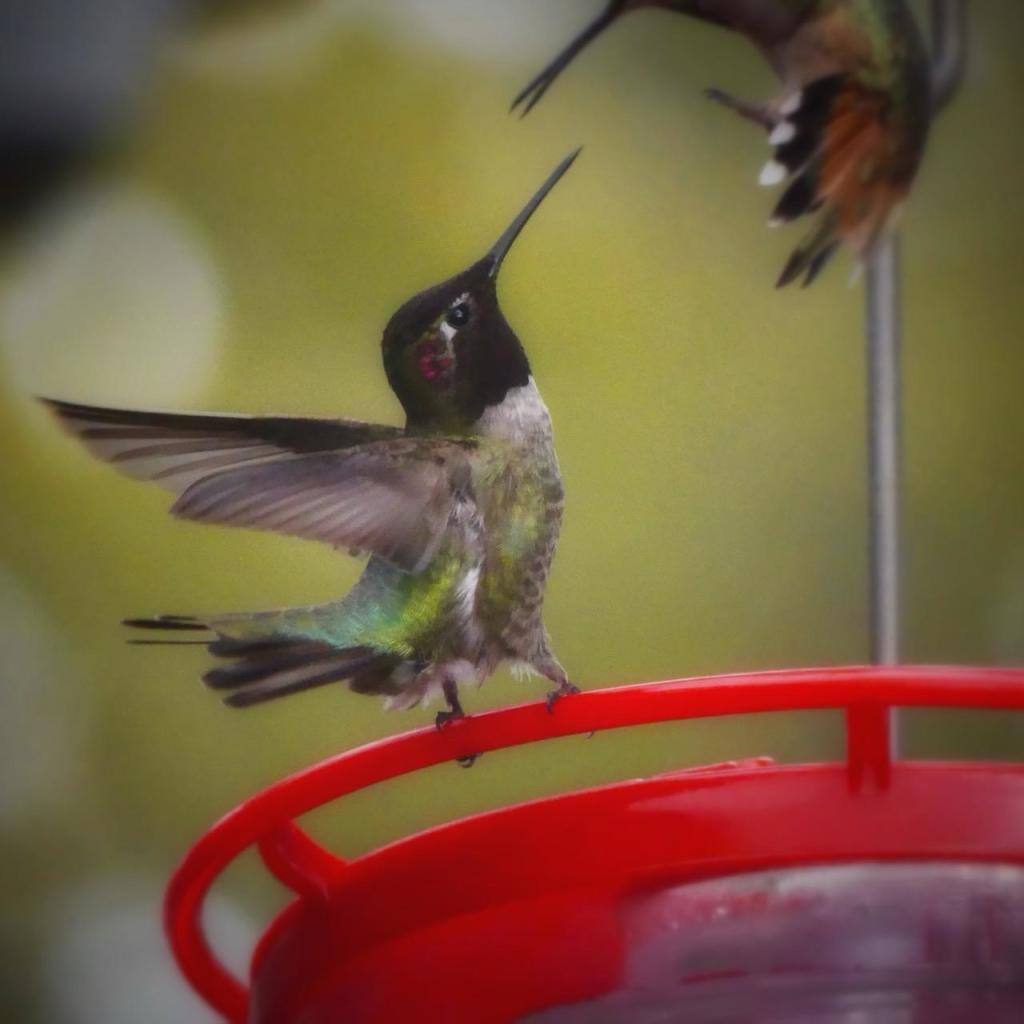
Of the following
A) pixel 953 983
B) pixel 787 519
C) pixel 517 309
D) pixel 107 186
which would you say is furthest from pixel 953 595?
pixel 107 186

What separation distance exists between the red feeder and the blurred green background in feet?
2.33

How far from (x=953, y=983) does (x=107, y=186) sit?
118 cm

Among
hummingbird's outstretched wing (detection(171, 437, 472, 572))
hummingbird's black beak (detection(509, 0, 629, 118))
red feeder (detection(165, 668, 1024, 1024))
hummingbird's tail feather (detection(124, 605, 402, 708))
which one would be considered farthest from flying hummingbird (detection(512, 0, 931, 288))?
red feeder (detection(165, 668, 1024, 1024))

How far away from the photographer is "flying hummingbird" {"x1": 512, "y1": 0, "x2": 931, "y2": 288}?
135 centimetres

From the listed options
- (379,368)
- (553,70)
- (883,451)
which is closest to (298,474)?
(379,368)

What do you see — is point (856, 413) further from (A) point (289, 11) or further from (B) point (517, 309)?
(A) point (289, 11)

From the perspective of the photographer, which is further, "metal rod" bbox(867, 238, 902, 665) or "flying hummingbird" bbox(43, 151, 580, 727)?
"metal rod" bbox(867, 238, 902, 665)

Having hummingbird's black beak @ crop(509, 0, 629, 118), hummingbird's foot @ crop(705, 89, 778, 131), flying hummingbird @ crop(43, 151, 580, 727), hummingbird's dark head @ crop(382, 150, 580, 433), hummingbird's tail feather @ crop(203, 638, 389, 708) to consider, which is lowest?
hummingbird's tail feather @ crop(203, 638, 389, 708)

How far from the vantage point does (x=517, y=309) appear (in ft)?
4.67

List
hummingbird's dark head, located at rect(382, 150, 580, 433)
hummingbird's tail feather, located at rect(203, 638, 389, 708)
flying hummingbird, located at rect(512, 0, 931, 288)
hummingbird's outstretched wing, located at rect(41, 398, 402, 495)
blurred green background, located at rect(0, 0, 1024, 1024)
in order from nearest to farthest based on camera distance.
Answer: hummingbird's outstretched wing, located at rect(41, 398, 402, 495), hummingbird's tail feather, located at rect(203, 638, 389, 708), hummingbird's dark head, located at rect(382, 150, 580, 433), flying hummingbird, located at rect(512, 0, 931, 288), blurred green background, located at rect(0, 0, 1024, 1024)

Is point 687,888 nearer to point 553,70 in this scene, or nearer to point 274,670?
point 274,670

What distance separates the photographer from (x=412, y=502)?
1.10 meters

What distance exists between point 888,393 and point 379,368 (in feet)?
1.60

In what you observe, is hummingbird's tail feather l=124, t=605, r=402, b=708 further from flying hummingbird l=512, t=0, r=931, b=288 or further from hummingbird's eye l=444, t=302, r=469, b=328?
flying hummingbird l=512, t=0, r=931, b=288
